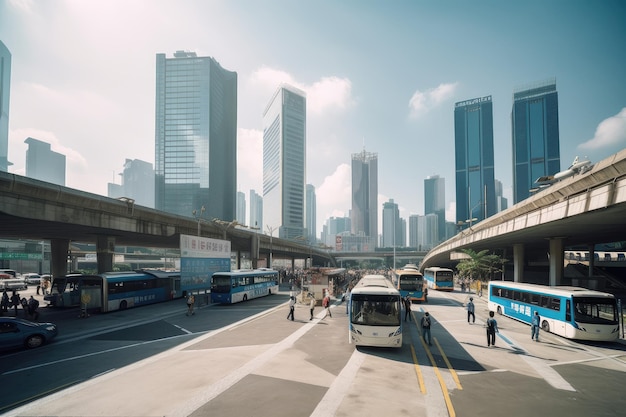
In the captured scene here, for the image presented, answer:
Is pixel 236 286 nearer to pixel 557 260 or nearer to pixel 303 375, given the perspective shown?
pixel 303 375

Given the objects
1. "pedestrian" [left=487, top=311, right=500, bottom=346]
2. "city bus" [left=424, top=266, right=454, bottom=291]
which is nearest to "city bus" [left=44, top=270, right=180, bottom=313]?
"pedestrian" [left=487, top=311, right=500, bottom=346]

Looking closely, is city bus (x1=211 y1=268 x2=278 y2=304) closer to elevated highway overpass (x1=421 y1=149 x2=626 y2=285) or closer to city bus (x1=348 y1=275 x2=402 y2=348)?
city bus (x1=348 y1=275 x2=402 y2=348)

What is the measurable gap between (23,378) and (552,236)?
4107 cm

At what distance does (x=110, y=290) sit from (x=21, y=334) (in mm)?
11761

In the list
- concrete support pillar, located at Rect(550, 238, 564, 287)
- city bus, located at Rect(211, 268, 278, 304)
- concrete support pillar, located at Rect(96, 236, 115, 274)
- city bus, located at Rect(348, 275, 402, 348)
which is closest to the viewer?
city bus, located at Rect(348, 275, 402, 348)

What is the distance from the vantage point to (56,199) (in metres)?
23.4

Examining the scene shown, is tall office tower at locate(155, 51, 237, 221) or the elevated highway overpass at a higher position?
tall office tower at locate(155, 51, 237, 221)

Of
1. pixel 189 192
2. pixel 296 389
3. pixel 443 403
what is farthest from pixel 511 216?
pixel 189 192

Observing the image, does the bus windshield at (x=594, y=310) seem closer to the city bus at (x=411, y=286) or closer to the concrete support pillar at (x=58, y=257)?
the city bus at (x=411, y=286)

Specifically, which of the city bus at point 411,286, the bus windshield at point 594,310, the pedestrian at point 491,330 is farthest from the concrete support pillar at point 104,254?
the bus windshield at point 594,310

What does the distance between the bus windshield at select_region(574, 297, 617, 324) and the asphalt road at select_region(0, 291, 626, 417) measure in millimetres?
1366

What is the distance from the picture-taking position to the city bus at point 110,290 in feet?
88.0

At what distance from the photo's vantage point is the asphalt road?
375 inches

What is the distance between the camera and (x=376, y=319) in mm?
15164
